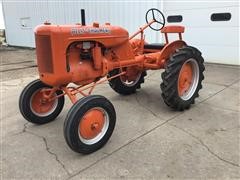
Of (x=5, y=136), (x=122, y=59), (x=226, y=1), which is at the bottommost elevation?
(x=5, y=136)

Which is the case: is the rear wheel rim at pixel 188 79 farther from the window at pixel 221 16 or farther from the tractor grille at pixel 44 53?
the window at pixel 221 16

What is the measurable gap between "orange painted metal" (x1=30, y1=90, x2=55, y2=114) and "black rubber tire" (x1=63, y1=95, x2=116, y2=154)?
891mm

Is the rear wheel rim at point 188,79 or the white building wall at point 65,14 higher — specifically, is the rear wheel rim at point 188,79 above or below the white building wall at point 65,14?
below

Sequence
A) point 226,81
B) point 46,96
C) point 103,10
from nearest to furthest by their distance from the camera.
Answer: point 46,96 → point 226,81 → point 103,10

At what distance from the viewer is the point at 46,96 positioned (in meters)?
3.10

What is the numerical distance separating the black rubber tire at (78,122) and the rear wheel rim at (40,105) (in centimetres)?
88

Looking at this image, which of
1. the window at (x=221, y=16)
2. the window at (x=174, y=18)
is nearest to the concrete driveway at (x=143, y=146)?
the window at (x=221, y=16)

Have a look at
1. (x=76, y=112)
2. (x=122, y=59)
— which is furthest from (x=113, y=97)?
(x=76, y=112)

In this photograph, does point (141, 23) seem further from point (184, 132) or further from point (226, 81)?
point (184, 132)

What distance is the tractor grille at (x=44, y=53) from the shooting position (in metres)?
2.55

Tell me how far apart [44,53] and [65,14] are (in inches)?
294

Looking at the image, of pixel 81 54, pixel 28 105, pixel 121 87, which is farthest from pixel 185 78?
pixel 28 105

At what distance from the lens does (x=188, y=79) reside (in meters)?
3.70

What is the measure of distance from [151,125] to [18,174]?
1553 mm
